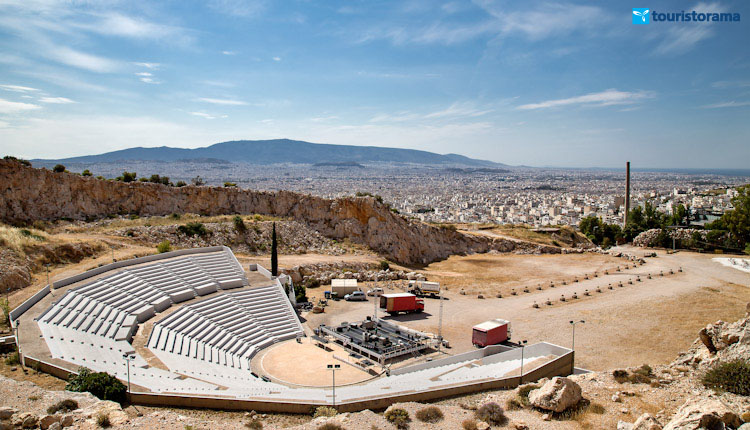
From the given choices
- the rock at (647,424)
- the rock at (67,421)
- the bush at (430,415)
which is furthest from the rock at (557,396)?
the rock at (67,421)

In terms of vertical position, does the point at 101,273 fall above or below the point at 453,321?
above

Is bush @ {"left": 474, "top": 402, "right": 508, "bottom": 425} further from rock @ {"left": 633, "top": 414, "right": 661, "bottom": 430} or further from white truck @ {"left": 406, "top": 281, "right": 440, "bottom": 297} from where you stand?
white truck @ {"left": 406, "top": 281, "right": 440, "bottom": 297}

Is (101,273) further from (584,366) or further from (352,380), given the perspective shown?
(584,366)

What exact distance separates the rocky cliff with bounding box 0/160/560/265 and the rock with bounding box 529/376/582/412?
3065 cm

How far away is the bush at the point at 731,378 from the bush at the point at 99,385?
17.5 meters

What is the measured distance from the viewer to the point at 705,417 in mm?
8758

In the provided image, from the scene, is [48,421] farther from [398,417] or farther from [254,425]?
[398,417]

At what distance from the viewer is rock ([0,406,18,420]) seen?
9891 millimetres

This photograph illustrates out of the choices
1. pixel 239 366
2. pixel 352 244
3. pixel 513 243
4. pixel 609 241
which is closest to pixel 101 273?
pixel 239 366

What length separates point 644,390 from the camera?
13.6 meters

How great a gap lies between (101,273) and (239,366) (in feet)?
34.4

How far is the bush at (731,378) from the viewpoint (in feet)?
40.6

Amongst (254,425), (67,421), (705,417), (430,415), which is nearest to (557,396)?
(430,415)

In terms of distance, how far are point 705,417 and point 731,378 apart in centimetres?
572
